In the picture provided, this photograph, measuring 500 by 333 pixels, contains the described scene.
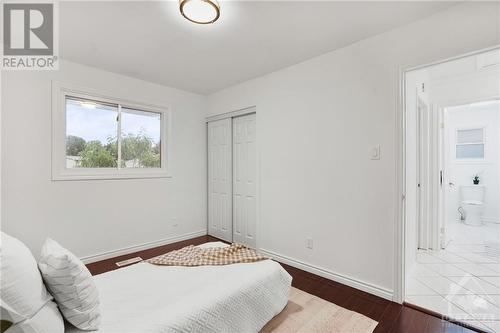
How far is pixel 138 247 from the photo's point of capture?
11.4ft

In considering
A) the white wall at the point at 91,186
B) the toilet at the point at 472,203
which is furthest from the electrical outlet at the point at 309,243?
the toilet at the point at 472,203

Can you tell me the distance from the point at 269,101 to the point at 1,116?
9.65 ft

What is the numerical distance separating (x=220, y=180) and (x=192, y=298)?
9.00 feet

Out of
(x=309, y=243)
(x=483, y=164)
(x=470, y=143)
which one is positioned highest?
(x=470, y=143)

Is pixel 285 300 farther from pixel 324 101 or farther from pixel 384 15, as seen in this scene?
pixel 384 15

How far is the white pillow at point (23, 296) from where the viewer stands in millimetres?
921

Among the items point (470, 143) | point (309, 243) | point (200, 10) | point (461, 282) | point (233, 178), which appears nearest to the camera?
point (200, 10)

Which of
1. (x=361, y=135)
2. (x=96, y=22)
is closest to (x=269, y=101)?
(x=361, y=135)

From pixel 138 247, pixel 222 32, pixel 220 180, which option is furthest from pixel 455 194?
pixel 138 247

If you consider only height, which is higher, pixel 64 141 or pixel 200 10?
pixel 200 10

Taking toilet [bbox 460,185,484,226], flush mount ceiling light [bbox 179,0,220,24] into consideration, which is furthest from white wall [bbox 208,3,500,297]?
toilet [bbox 460,185,484,226]

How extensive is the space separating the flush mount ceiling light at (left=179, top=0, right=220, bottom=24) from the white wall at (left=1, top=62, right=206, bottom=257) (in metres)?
1.93

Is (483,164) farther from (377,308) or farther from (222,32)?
(222,32)

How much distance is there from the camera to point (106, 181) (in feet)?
10.5
